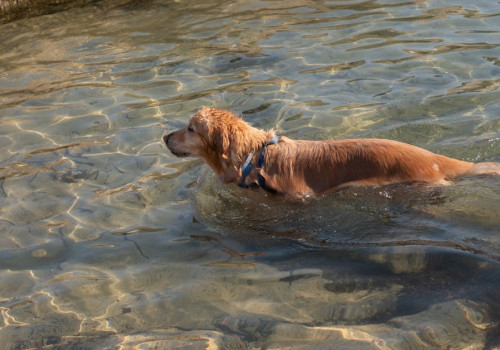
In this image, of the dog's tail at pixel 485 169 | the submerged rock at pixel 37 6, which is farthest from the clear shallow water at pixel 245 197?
the submerged rock at pixel 37 6

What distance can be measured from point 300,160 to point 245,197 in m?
A: 0.75

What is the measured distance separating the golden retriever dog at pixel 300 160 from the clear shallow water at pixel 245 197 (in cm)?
17

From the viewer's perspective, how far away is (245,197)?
7.11 metres

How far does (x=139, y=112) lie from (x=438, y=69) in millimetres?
4324

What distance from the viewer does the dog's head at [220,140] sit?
6801 mm

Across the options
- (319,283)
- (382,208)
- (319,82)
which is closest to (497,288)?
(319,283)

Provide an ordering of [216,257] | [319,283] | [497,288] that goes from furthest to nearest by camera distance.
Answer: [216,257], [319,283], [497,288]

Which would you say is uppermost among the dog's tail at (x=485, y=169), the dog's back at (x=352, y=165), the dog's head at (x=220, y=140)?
the dog's head at (x=220, y=140)

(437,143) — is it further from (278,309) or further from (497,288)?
(278,309)

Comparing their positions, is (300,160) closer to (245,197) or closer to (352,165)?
(352,165)

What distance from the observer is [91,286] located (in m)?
5.56

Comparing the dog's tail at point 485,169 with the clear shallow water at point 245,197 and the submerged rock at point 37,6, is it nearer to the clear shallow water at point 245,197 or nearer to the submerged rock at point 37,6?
the clear shallow water at point 245,197

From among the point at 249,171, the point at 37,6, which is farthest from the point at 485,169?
the point at 37,6

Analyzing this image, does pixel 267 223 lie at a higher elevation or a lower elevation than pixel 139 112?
lower
